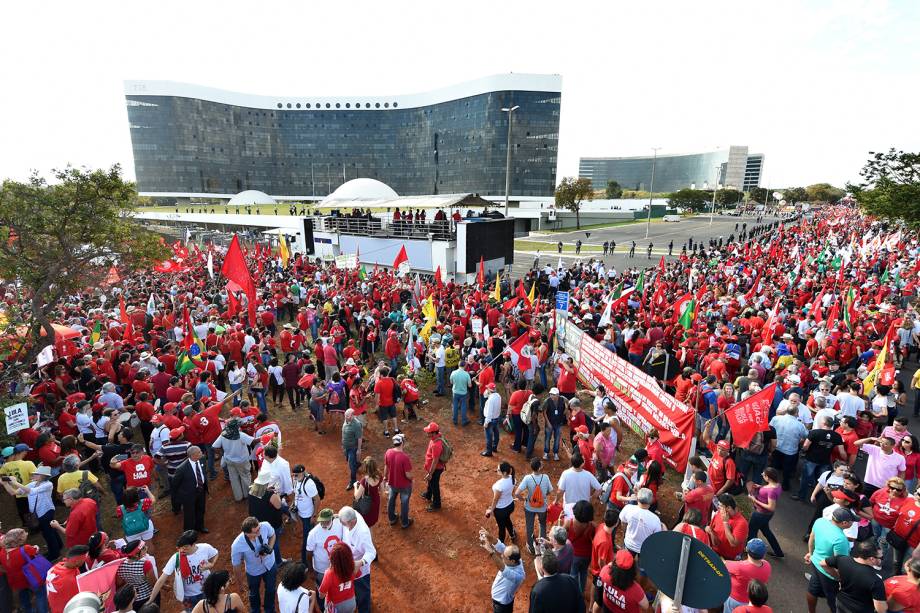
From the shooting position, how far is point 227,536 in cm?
687

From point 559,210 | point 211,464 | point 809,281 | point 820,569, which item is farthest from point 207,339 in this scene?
point 559,210

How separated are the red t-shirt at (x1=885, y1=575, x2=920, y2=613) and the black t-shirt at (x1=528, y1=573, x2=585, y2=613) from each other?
8.94 feet

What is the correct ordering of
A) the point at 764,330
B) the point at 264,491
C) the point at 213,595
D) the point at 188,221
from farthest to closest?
the point at 188,221 < the point at 764,330 < the point at 264,491 < the point at 213,595

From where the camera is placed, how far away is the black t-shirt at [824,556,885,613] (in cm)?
416

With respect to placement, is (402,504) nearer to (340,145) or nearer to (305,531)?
(305,531)

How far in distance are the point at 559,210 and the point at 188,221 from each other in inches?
1984

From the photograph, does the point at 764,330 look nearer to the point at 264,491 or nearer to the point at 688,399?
the point at 688,399

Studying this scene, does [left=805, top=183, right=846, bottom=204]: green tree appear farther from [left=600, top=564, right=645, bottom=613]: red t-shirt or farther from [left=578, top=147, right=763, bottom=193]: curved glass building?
[left=600, top=564, right=645, bottom=613]: red t-shirt

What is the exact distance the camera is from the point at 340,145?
4798 inches

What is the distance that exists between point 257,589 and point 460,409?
554cm

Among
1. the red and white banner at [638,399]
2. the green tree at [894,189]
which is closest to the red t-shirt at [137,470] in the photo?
the red and white banner at [638,399]

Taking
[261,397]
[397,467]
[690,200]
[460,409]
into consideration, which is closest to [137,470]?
[397,467]

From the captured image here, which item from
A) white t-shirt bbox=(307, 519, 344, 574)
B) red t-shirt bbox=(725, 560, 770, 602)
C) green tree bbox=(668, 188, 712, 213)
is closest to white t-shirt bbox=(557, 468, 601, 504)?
red t-shirt bbox=(725, 560, 770, 602)

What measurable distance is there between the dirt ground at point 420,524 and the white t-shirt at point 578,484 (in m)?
1.32
